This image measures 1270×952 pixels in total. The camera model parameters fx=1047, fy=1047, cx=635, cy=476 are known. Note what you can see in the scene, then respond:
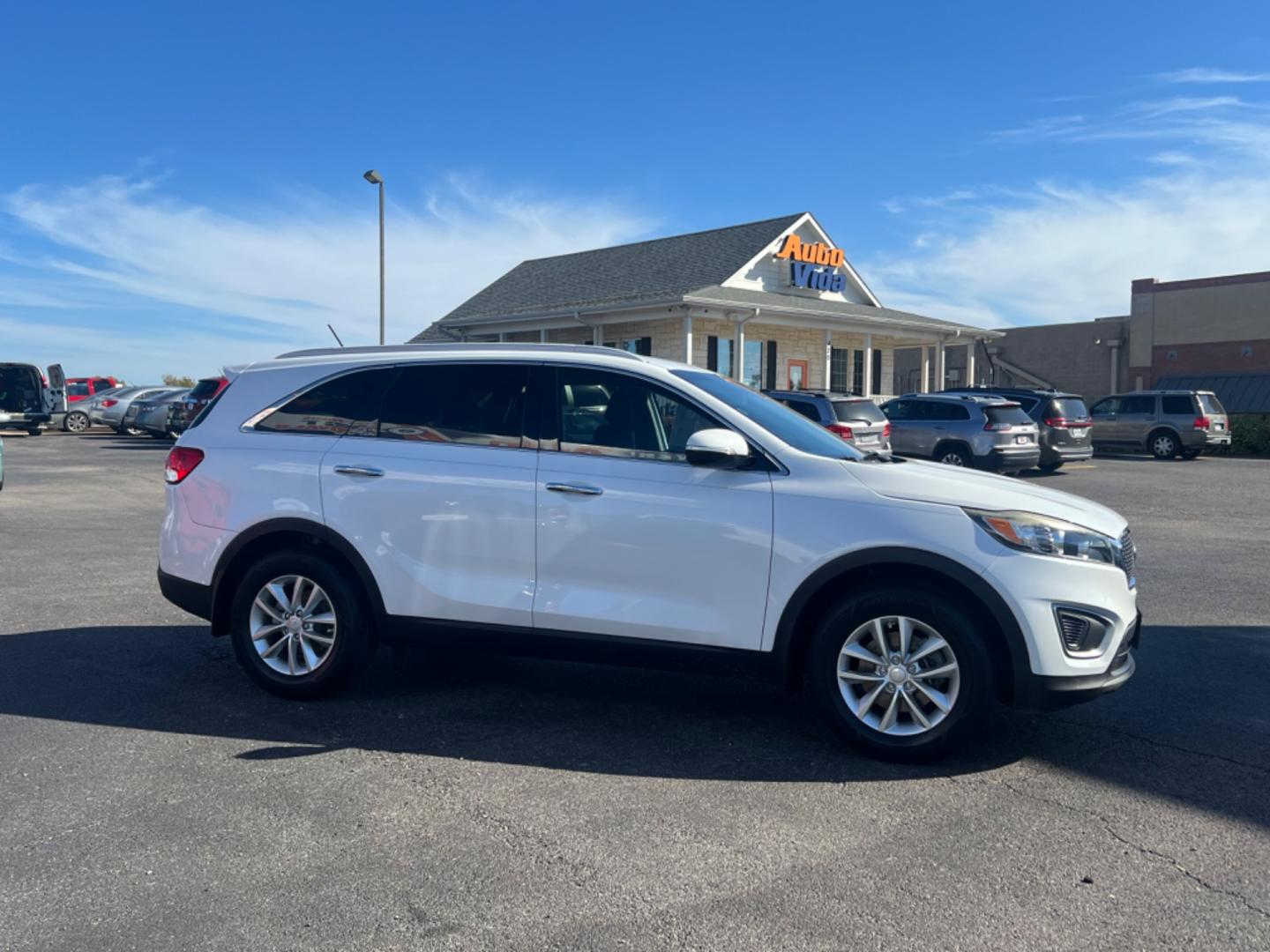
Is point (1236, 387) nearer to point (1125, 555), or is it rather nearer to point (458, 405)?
point (1125, 555)

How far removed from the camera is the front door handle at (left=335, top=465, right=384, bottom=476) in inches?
206

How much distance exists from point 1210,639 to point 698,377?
415 cm

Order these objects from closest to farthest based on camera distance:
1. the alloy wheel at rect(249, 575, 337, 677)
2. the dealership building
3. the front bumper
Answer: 1. the front bumper
2. the alloy wheel at rect(249, 575, 337, 677)
3. the dealership building

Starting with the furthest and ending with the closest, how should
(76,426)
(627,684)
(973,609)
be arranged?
(76,426), (627,684), (973,609)

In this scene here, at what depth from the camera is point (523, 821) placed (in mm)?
3986

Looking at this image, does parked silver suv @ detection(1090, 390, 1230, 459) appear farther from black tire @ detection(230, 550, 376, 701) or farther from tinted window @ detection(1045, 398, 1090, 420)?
black tire @ detection(230, 550, 376, 701)

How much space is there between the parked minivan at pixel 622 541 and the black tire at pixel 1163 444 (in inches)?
927

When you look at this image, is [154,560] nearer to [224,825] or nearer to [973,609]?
[224,825]

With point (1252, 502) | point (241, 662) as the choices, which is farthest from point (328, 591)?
point (1252, 502)

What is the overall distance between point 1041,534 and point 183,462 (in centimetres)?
435

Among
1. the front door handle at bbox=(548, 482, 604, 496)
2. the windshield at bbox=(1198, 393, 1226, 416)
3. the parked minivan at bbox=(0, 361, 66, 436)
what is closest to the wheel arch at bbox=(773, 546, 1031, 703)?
the front door handle at bbox=(548, 482, 604, 496)

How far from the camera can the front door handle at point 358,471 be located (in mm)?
5238

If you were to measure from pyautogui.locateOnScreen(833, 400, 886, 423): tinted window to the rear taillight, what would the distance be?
1239cm

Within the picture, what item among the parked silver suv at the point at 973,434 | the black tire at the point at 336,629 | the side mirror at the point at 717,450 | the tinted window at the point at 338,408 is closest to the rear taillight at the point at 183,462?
the tinted window at the point at 338,408
